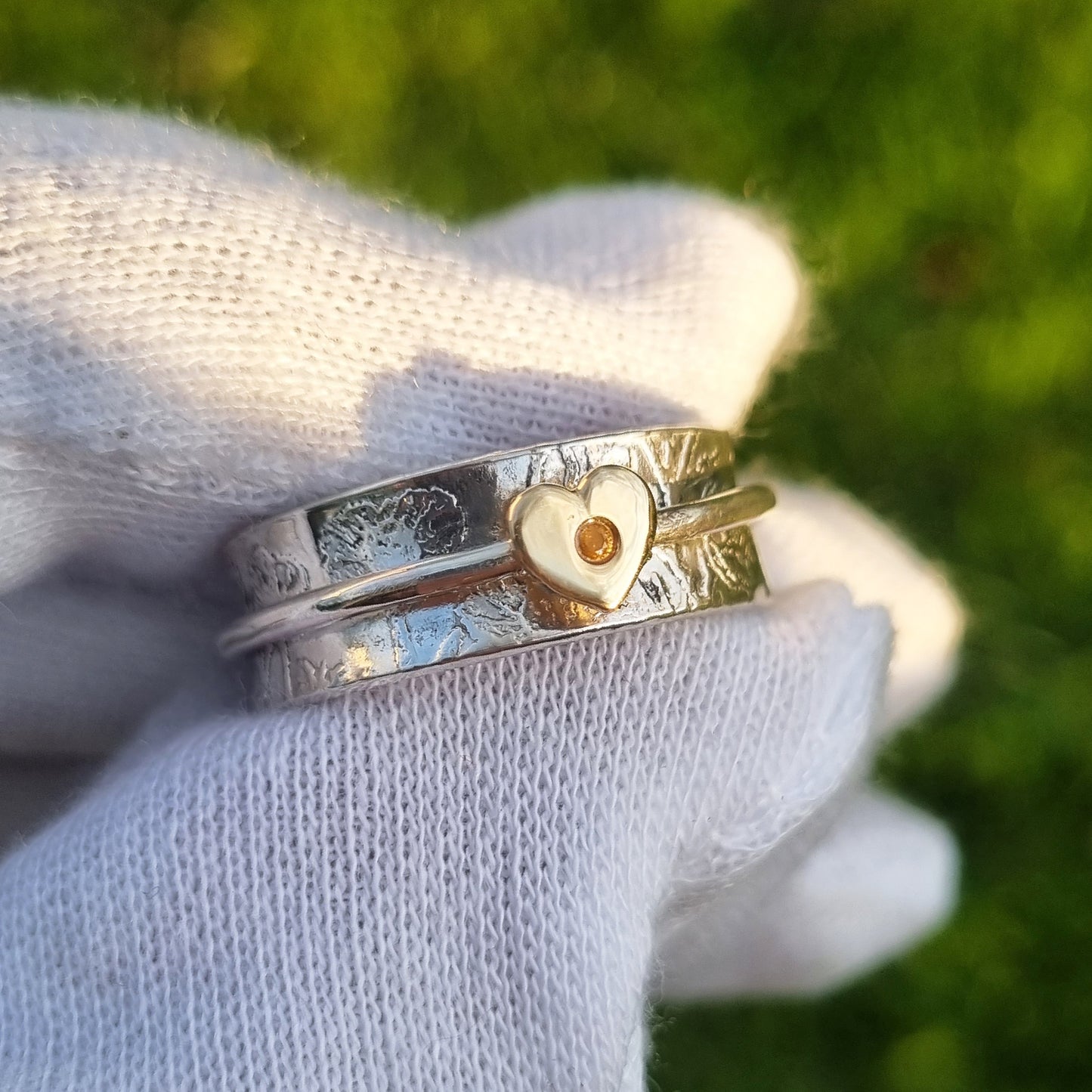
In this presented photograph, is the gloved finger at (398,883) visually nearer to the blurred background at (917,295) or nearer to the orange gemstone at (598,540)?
the orange gemstone at (598,540)

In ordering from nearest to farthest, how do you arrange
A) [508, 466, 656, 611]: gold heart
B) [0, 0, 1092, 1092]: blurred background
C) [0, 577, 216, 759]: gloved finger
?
1. [508, 466, 656, 611]: gold heart
2. [0, 577, 216, 759]: gloved finger
3. [0, 0, 1092, 1092]: blurred background

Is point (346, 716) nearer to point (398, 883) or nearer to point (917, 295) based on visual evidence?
point (398, 883)

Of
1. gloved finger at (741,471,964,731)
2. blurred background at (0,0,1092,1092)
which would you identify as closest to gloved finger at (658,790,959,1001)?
gloved finger at (741,471,964,731)

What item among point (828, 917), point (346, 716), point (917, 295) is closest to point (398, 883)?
point (346, 716)

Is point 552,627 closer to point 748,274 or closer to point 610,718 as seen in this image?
point 610,718

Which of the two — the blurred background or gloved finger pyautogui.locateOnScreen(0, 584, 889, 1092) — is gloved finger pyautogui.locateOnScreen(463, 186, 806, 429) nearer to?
gloved finger pyautogui.locateOnScreen(0, 584, 889, 1092)

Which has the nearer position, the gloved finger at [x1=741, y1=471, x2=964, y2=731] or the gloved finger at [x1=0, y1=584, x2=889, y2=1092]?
the gloved finger at [x1=0, y1=584, x2=889, y2=1092]

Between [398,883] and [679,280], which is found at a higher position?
[679,280]

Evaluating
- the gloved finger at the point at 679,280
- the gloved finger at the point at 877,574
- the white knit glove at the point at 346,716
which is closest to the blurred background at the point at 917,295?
the gloved finger at the point at 877,574
